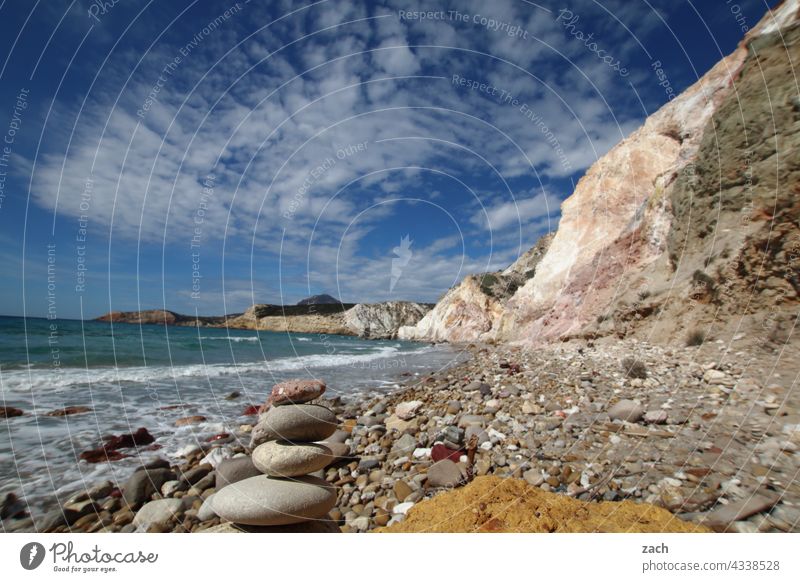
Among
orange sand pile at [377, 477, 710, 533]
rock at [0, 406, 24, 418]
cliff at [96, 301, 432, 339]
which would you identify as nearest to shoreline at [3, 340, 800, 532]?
orange sand pile at [377, 477, 710, 533]

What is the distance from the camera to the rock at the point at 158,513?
15.2ft

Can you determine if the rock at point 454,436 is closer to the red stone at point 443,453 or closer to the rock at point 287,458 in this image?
the red stone at point 443,453

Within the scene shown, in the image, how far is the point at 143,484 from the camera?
5344 millimetres

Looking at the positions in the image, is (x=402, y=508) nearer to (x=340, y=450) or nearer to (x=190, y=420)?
(x=340, y=450)

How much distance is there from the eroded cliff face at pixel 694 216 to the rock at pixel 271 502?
9.96 metres

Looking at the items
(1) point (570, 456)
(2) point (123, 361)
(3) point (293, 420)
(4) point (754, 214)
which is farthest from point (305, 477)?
(2) point (123, 361)

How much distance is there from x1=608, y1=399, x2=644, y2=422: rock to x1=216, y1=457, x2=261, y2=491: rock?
6220 millimetres

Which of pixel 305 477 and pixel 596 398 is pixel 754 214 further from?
pixel 305 477

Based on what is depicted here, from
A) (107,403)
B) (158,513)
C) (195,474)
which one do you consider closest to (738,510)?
(158,513)

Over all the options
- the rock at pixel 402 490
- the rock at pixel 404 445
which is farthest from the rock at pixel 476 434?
the rock at pixel 402 490

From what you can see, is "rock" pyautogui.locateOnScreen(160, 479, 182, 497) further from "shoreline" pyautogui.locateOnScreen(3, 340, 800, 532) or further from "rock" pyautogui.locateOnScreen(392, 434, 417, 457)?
"rock" pyautogui.locateOnScreen(392, 434, 417, 457)

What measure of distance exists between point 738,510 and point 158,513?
23.1 ft
